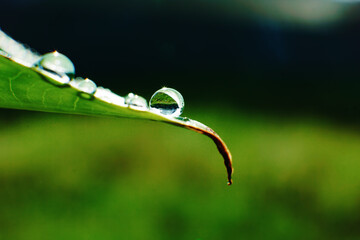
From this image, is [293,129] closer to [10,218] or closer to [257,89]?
[257,89]

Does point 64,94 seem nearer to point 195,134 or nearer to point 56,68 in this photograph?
point 56,68

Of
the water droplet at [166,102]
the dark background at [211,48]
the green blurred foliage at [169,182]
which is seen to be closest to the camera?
the water droplet at [166,102]

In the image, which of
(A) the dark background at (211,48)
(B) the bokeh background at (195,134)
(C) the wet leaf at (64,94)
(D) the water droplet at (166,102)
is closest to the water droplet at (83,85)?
(C) the wet leaf at (64,94)

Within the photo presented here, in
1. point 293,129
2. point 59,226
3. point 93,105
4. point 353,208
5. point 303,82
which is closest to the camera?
point 93,105

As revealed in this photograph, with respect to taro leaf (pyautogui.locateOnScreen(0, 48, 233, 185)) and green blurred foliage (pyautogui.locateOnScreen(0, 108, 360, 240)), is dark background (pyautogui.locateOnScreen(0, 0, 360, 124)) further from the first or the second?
taro leaf (pyautogui.locateOnScreen(0, 48, 233, 185))

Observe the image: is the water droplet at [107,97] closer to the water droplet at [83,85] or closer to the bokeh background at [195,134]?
the water droplet at [83,85]

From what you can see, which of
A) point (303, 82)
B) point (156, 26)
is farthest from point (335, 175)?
point (156, 26)

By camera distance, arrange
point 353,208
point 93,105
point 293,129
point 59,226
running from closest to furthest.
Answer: point 93,105
point 59,226
point 353,208
point 293,129
